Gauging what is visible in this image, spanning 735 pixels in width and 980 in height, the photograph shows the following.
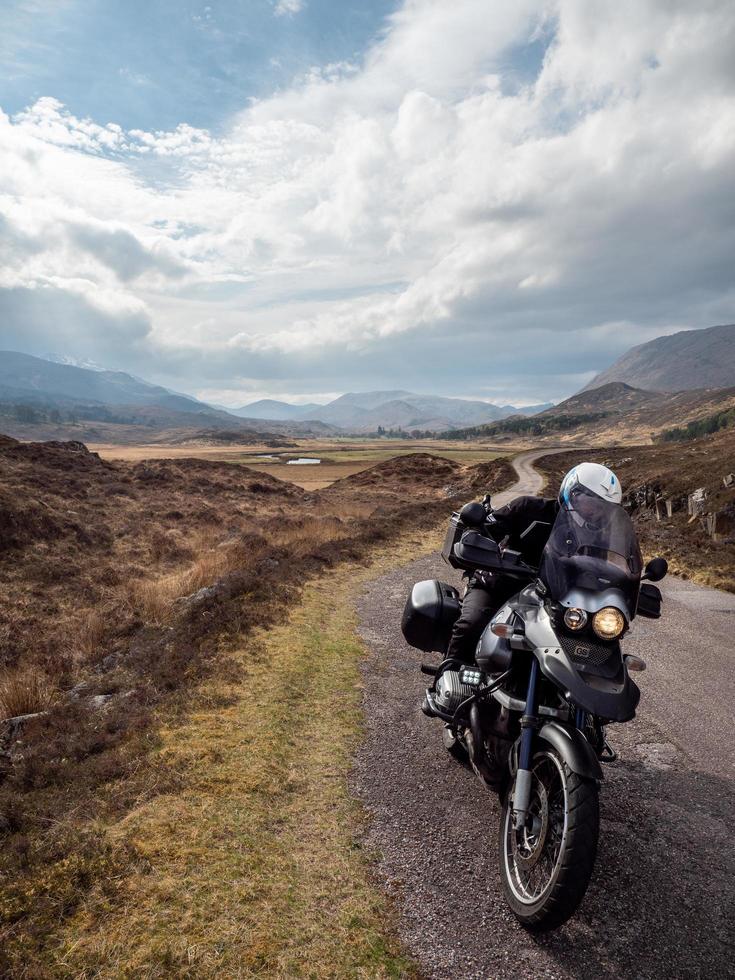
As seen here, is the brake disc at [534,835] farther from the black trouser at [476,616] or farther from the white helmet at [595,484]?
the white helmet at [595,484]

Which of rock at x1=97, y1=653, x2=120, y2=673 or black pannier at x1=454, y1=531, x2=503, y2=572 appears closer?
black pannier at x1=454, y1=531, x2=503, y2=572

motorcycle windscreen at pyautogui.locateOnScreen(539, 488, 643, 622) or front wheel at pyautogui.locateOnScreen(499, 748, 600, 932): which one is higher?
motorcycle windscreen at pyautogui.locateOnScreen(539, 488, 643, 622)

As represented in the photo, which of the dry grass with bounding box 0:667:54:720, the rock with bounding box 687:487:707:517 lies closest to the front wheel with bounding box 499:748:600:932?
the dry grass with bounding box 0:667:54:720

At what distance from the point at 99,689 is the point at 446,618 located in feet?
16.3

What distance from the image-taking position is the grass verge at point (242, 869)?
3010 millimetres

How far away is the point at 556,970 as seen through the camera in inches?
121

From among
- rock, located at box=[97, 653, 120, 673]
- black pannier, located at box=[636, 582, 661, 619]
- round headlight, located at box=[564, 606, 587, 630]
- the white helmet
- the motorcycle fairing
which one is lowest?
rock, located at box=[97, 653, 120, 673]

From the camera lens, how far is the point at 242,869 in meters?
3.68

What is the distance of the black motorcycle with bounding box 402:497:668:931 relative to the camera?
3.08 meters

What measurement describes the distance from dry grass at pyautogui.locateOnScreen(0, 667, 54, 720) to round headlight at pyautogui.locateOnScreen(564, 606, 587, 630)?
6756 mm

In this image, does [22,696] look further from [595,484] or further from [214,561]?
[214,561]

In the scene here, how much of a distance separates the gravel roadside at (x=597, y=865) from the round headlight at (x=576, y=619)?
6.44 ft

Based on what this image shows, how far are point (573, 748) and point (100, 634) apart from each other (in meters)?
9.70

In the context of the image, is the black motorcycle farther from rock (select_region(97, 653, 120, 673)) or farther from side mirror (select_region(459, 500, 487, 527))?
rock (select_region(97, 653, 120, 673))
